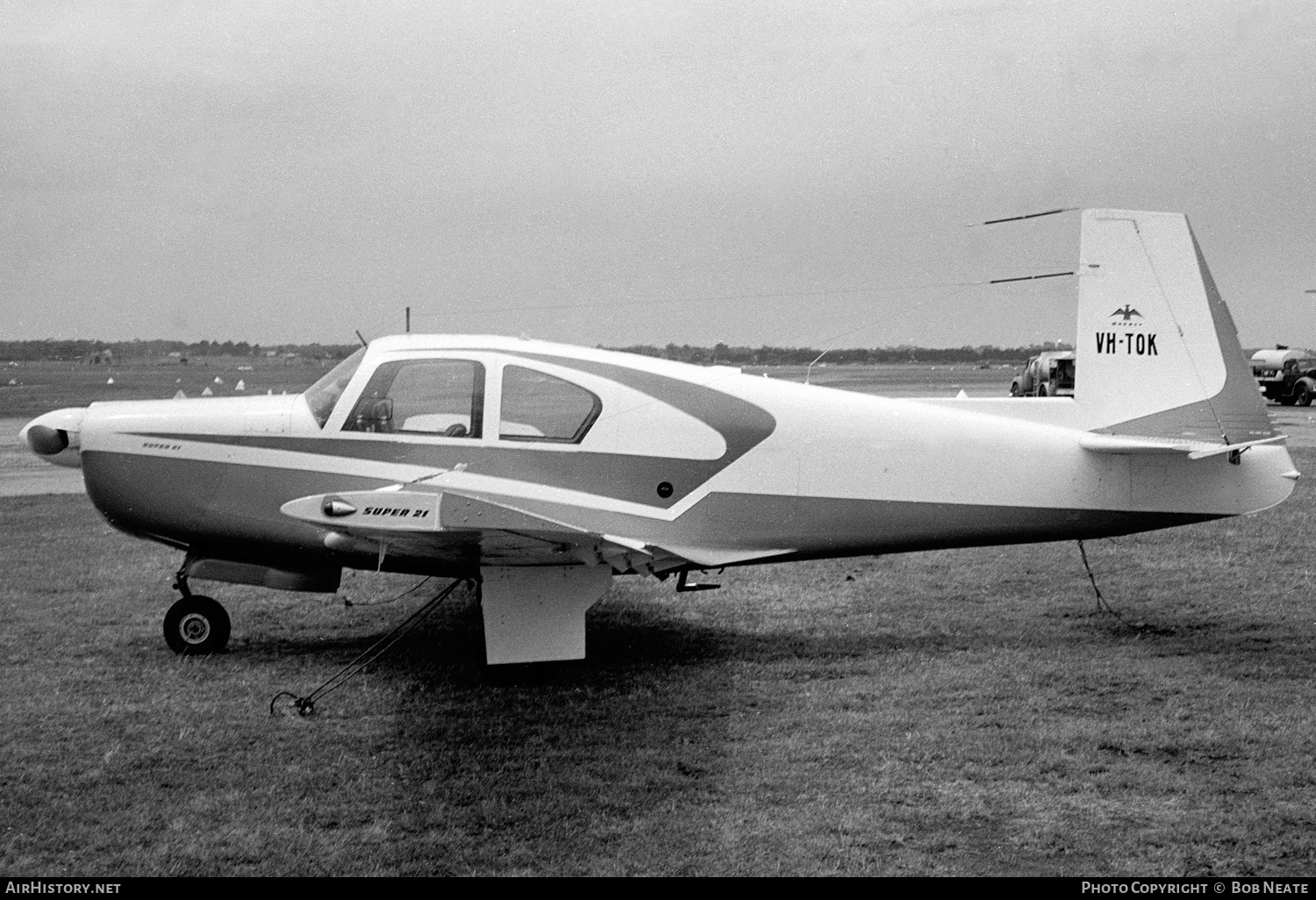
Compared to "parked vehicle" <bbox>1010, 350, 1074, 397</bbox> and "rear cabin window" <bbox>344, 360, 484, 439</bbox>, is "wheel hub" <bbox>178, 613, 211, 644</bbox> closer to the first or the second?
"rear cabin window" <bbox>344, 360, 484, 439</bbox>

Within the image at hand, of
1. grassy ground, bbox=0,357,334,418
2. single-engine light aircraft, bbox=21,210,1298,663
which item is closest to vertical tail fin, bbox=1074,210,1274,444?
single-engine light aircraft, bbox=21,210,1298,663

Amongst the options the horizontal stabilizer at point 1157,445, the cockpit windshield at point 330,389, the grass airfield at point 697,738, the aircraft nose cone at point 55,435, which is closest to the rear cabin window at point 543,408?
the cockpit windshield at point 330,389

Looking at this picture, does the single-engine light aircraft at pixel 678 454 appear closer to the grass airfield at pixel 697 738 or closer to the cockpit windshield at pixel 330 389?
the cockpit windshield at pixel 330 389

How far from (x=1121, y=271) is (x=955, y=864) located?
Answer: 4421mm

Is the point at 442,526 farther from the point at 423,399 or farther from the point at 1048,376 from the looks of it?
the point at 1048,376

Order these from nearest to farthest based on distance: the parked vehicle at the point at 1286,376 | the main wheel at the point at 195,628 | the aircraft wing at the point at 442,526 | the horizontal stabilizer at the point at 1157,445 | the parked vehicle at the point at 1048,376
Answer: the aircraft wing at the point at 442,526 < the horizontal stabilizer at the point at 1157,445 < the main wheel at the point at 195,628 < the parked vehicle at the point at 1048,376 < the parked vehicle at the point at 1286,376

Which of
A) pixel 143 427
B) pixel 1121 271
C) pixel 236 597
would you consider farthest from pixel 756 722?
pixel 236 597

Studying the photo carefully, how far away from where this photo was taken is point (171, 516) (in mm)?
7242

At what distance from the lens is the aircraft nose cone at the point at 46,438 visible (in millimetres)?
7309

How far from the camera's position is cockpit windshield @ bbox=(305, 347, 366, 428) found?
7.14m

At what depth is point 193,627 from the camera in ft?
24.9

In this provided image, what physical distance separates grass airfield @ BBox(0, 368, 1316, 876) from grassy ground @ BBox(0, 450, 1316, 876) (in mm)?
20

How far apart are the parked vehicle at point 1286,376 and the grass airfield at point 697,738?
28941mm
